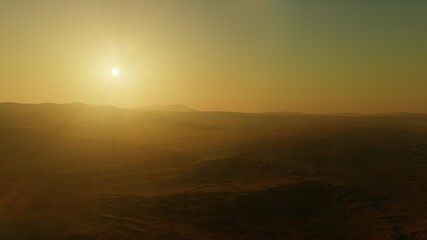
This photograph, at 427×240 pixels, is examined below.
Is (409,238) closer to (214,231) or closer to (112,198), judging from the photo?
(214,231)

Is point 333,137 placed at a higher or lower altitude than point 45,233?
higher

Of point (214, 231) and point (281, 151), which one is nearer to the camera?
point (214, 231)

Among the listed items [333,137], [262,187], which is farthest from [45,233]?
[333,137]

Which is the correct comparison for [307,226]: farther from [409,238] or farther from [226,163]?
[226,163]

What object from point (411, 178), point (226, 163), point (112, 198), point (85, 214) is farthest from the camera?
point (226, 163)

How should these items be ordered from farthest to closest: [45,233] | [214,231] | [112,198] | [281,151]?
[281,151]
[112,198]
[214,231]
[45,233]

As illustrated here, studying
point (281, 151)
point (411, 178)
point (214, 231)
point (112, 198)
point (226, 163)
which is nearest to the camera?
point (214, 231)

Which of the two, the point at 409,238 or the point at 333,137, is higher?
the point at 333,137

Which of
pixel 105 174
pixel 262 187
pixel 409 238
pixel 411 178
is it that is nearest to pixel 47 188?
pixel 105 174

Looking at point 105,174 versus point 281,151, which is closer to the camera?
point 105,174
